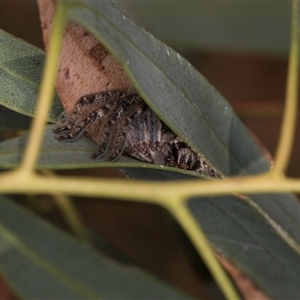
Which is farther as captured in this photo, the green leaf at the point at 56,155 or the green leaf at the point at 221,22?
the green leaf at the point at 221,22

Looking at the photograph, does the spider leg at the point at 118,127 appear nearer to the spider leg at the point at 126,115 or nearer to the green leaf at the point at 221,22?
the spider leg at the point at 126,115

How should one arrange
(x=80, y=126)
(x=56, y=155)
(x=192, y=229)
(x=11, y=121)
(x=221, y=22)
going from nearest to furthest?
(x=192, y=229) < (x=56, y=155) < (x=80, y=126) < (x=11, y=121) < (x=221, y=22)

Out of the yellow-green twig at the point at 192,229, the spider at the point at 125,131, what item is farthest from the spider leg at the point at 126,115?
the yellow-green twig at the point at 192,229

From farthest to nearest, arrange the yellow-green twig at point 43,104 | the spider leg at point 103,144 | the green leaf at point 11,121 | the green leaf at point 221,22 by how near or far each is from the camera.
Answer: the green leaf at point 221,22
the green leaf at point 11,121
the spider leg at point 103,144
the yellow-green twig at point 43,104

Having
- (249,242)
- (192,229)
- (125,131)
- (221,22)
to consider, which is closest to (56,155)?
(125,131)

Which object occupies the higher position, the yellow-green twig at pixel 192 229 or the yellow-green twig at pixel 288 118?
A: the yellow-green twig at pixel 288 118

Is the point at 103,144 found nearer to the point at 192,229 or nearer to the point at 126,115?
the point at 126,115

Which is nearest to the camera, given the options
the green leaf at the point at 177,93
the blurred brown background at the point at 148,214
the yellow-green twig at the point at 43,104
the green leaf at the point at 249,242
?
the yellow-green twig at the point at 43,104

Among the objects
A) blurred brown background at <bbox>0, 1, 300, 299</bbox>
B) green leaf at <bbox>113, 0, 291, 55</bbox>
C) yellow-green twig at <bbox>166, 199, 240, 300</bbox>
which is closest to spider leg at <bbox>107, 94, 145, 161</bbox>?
yellow-green twig at <bbox>166, 199, 240, 300</bbox>
